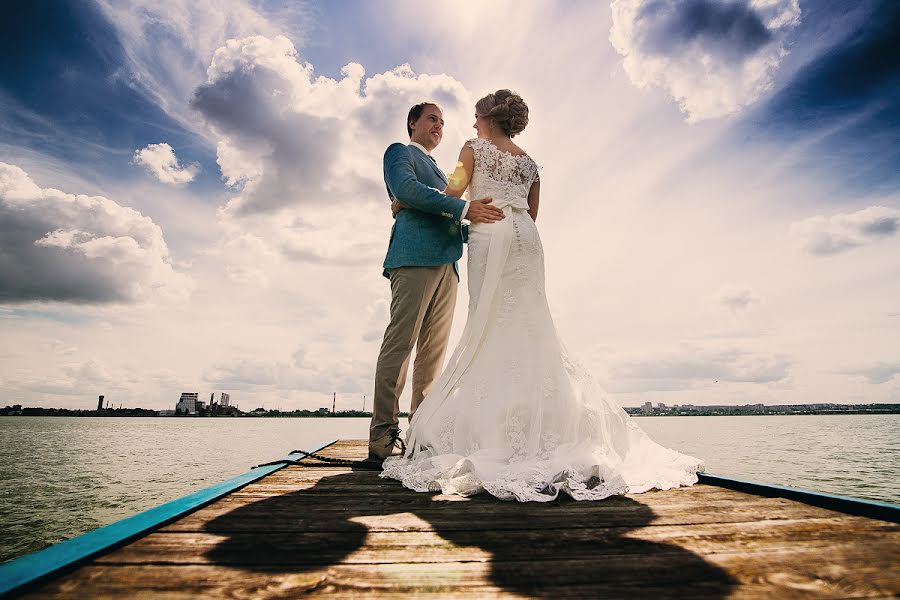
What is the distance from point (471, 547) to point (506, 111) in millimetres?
3388

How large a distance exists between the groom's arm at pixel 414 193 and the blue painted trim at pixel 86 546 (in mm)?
2411

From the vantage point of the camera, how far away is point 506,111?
150 inches

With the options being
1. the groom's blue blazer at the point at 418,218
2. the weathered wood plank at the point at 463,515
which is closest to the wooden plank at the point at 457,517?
the weathered wood plank at the point at 463,515

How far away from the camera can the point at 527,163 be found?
3.81m

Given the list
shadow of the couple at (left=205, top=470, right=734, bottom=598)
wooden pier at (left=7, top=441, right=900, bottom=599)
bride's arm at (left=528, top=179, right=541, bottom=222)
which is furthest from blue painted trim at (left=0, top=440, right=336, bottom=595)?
bride's arm at (left=528, top=179, right=541, bottom=222)

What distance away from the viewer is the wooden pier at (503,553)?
1.12 m

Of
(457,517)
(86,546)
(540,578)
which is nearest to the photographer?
(540,578)

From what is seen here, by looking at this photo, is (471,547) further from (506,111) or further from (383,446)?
(506,111)

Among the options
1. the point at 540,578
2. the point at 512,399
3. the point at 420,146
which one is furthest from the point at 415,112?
the point at 540,578

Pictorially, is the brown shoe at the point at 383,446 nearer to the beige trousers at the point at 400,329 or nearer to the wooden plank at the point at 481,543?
the beige trousers at the point at 400,329

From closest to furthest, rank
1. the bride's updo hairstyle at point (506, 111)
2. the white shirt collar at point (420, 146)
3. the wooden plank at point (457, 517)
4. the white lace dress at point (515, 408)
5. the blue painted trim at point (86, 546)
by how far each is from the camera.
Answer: the blue painted trim at point (86, 546) → the wooden plank at point (457, 517) → the white lace dress at point (515, 408) → the bride's updo hairstyle at point (506, 111) → the white shirt collar at point (420, 146)

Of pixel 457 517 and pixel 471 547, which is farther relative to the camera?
pixel 457 517

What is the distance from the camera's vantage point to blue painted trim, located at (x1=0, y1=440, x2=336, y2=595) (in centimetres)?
109

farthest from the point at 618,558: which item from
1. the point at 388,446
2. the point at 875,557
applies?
the point at 388,446
